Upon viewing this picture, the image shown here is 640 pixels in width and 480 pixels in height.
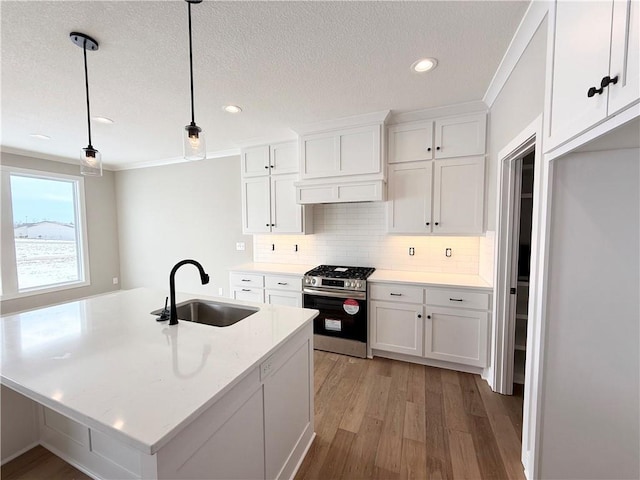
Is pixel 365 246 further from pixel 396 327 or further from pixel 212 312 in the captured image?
pixel 212 312

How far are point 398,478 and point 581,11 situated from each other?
239 centimetres

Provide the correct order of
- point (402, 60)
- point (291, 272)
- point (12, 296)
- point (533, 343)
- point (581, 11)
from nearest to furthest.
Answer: point (581, 11) < point (533, 343) < point (402, 60) < point (291, 272) < point (12, 296)

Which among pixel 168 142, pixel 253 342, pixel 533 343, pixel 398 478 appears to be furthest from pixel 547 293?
pixel 168 142

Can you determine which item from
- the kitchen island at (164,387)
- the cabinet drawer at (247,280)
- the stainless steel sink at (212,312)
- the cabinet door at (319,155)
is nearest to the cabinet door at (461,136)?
the cabinet door at (319,155)

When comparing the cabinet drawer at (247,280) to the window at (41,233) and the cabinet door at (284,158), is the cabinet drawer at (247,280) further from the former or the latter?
the window at (41,233)

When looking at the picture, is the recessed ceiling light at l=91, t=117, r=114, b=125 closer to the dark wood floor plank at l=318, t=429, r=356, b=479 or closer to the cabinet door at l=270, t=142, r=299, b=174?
the cabinet door at l=270, t=142, r=299, b=174

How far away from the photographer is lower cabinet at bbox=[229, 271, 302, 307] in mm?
3092

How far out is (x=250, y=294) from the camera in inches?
132

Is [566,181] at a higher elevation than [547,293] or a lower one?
higher

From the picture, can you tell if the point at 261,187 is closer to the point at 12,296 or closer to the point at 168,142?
the point at 168,142

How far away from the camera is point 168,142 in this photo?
3.52 m

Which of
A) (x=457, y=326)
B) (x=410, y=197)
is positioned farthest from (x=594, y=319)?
(x=410, y=197)

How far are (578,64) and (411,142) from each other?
5.59ft

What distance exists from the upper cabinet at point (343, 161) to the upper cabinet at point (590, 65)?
153cm
